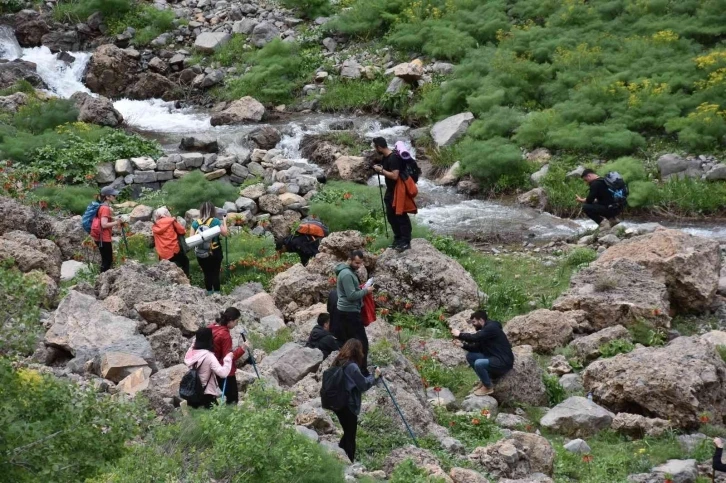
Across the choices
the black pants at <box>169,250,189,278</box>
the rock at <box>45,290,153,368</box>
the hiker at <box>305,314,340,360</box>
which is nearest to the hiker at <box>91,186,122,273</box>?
the black pants at <box>169,250,189,278</box>

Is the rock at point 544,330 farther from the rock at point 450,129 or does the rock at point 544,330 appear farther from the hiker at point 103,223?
the rock at point 450,129

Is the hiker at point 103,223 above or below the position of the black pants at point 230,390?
below

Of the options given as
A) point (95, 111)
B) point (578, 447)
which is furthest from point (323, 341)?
point (95, 111)

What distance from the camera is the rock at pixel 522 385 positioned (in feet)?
37.0

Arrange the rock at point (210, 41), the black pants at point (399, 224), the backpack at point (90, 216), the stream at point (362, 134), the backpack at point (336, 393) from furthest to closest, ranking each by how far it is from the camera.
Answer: the rock at point (210, 41), the stream at point (362, 134), the backpack at point (90, 216), the black pants at point (399, 224), the backpack at point (336, 393)

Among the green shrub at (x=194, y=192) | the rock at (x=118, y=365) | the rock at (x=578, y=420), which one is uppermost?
the rock at (x=118, y=365)

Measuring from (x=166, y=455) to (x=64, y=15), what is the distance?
2778cm

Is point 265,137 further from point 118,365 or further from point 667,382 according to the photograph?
point 667,382

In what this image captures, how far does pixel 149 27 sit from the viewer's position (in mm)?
31062

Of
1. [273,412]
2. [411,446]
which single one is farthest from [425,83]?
[273,412]

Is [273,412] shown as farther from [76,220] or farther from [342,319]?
[76,220]

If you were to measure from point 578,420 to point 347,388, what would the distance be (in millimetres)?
3453

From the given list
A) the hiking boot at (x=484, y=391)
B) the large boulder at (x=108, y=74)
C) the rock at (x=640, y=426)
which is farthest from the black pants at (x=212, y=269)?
the large boulder at (x=108, y=74)

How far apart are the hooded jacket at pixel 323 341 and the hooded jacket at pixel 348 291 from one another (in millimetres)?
684
